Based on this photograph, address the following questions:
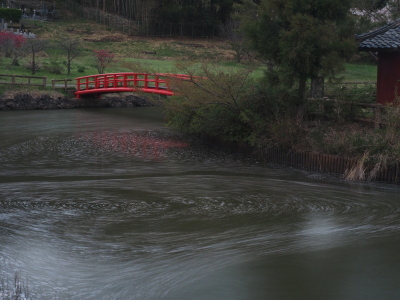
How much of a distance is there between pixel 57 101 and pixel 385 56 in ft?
69.4

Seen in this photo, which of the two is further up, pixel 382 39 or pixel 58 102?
pixel 382 39

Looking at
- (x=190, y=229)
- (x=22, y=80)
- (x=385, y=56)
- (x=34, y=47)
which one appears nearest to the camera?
(x=190, y=229)

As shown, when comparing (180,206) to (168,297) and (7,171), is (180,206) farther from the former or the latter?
(7,171)

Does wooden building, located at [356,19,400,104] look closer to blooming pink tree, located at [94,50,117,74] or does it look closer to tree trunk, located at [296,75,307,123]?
tree trunk, located at [296,75,307,123]

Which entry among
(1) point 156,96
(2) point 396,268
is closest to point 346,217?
(2) point 396,268

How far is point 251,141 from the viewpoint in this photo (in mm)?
20031

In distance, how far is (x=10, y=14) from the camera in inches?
2169

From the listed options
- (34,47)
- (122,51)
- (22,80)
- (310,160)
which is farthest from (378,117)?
(122,51)

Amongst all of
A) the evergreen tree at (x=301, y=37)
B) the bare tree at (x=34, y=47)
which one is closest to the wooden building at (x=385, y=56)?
the evergreen tree at (x=301, y=37)

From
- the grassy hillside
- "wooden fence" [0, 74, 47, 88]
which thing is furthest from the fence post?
"wooden fence" [0, 74, 47, 88]

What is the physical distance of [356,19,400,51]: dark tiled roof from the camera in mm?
19031

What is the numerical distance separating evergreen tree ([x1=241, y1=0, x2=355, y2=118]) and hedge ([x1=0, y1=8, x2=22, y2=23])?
40.4 metres

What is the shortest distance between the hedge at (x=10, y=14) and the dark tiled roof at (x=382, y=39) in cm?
4271

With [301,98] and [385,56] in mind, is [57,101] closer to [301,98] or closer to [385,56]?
[301,98]
